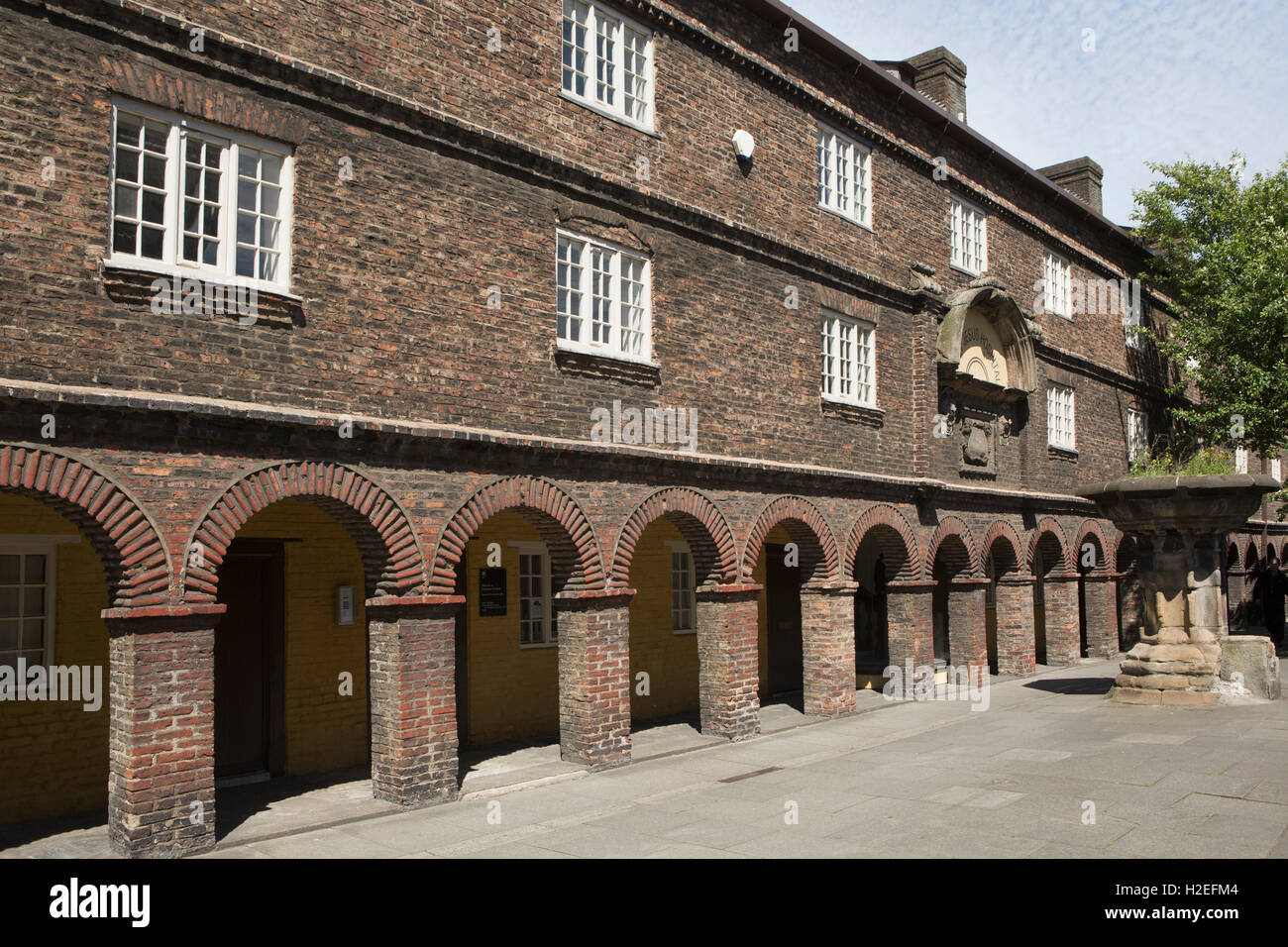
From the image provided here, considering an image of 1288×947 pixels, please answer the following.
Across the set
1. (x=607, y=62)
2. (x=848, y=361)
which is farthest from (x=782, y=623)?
(x=607, y=62)

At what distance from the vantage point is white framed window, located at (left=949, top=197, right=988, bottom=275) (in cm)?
1930

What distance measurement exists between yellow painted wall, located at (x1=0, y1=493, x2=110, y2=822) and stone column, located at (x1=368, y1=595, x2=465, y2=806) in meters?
2.58

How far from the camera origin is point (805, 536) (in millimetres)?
14844

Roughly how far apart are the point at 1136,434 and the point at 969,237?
31.9 ft

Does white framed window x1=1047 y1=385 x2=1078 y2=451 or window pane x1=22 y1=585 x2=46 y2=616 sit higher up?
white framed window x1=1047 y1=385 x2=1078 y2=451

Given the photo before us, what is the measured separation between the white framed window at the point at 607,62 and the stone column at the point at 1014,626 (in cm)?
1226

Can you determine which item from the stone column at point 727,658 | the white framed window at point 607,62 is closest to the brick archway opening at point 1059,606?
the stone column at point 727,658

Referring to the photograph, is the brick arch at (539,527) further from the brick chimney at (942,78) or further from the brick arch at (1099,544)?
the brick arch at (1099,544)

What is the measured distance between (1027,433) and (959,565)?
13.3 ft

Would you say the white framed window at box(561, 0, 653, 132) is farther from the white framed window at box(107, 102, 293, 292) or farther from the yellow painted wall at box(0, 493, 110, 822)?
the yellow painted wall at box(0, 493, 110, 822)

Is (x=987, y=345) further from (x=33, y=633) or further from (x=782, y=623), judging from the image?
(x=33, y=633)

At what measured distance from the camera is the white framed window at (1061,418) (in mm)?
22219

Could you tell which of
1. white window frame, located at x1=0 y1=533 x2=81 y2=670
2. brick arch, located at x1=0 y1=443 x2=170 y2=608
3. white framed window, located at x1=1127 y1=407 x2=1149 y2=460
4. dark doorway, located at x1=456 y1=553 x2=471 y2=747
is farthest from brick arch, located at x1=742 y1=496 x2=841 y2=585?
white framed window, located at x1=1127 y1=407 x2=1149 y2=460
